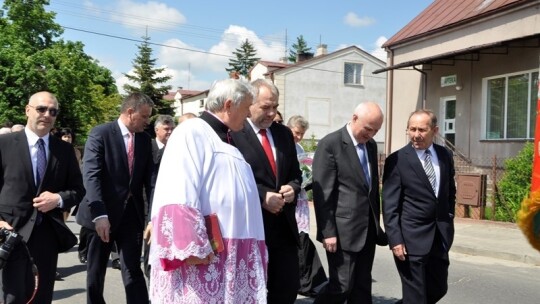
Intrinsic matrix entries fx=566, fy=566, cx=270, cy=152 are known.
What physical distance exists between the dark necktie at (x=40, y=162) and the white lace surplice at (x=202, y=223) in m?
1.75

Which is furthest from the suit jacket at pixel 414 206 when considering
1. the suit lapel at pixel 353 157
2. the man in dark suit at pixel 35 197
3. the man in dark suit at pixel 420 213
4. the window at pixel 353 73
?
the window at pixel 353 73

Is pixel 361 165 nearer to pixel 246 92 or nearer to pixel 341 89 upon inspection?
pixel 246 92

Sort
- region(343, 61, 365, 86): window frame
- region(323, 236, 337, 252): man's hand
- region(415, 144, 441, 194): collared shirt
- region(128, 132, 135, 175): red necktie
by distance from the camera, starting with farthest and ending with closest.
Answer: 1. region(343, 61, 365, 86): window frame
2. region(128, 132, 135, 175): red necktie
3. region(415, 144, 441, 194): collared shirt
4. region(323, 236, 337, 252): man's hand

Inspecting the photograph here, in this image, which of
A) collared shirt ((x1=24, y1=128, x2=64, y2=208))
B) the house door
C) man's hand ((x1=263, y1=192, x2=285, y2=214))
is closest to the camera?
man's hand ((x1=263, y1=192, x2=285, y2=214))

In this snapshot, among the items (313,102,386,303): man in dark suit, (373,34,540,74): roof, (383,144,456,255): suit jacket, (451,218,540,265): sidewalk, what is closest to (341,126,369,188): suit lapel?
(313,102,386,303): man in dark suit

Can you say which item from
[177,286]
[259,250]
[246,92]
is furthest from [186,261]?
[246,92]

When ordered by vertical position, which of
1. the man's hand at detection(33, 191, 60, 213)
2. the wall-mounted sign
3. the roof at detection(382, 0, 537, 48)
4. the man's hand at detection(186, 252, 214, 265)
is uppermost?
the roof at detection(382, 0, 537, 48)

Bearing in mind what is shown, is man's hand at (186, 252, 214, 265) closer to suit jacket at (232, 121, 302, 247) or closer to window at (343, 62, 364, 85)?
suit jacket at (232, 121, 302, 247)

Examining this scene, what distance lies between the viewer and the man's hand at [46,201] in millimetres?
4207

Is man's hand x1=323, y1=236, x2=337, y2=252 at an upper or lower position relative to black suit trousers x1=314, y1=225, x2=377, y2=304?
upper

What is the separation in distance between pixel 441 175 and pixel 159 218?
9.16ft

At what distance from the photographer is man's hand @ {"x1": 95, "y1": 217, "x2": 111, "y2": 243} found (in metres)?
4.66

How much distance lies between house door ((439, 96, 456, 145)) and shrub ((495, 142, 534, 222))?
5748mm

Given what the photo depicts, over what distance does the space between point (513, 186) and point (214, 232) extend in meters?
12.0
